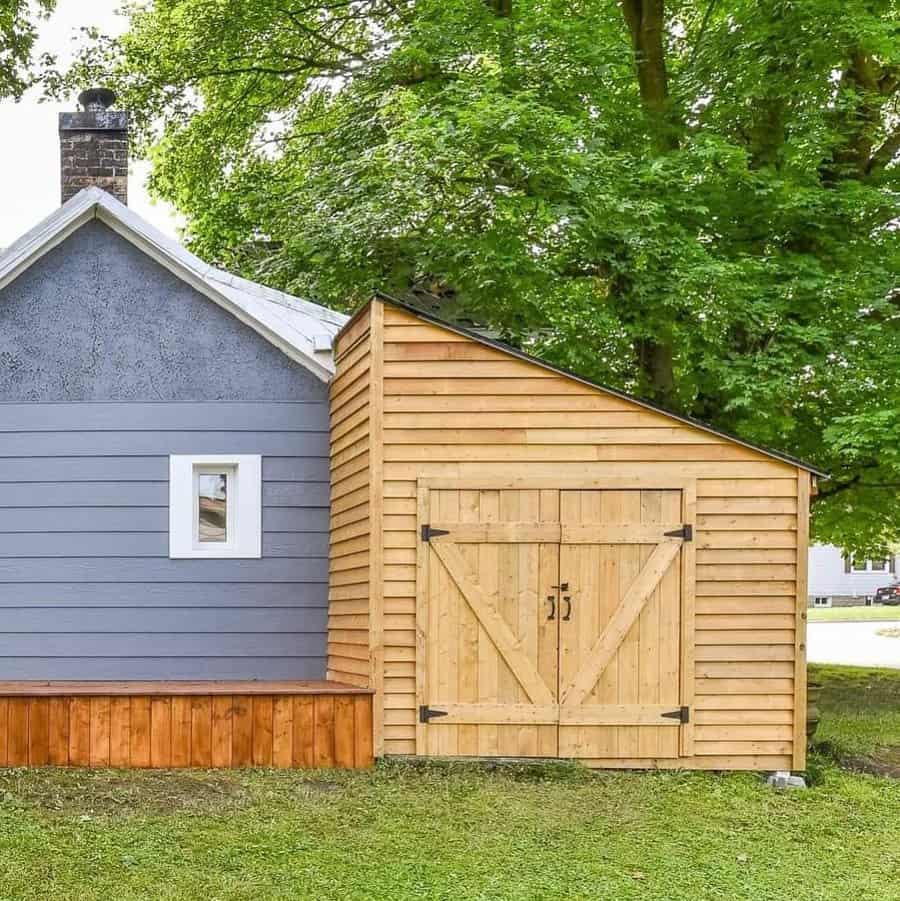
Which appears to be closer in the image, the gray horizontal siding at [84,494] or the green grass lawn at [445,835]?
the green grass lawn at [445,835]

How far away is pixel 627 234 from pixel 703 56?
273 centimetres

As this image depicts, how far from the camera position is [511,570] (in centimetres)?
773

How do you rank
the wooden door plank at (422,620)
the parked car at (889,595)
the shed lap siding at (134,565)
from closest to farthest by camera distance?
the wooden door plank at (422,620) < the shed lap siding at (134,565) < the parked car at (889,595)

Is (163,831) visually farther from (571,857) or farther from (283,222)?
(283,222)

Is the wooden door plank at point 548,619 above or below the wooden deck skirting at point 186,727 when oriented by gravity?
above

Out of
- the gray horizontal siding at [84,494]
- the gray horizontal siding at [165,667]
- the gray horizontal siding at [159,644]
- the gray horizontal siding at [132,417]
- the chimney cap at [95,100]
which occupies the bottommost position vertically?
the gray horizontal siding at [165,667]

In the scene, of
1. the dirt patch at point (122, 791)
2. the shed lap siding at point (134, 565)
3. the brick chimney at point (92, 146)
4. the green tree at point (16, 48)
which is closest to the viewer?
the dirt patch at point (122, 791)

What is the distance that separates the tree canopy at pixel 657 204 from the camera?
35.5 ft

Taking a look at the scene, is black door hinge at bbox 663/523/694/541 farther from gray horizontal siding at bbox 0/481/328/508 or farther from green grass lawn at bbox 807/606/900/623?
green grass lawn at bbox 807/606/900/623

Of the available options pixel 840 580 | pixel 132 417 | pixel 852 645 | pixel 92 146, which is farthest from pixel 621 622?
pixel 840 580

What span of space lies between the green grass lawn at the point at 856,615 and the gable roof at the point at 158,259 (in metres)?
27.8

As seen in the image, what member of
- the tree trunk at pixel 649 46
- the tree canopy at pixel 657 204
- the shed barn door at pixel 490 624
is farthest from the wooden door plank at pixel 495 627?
the tree trunk at pixel 649 46

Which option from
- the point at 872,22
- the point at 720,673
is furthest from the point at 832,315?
the point at 720,673

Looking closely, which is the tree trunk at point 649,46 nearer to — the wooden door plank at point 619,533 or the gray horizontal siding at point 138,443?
the gray horizontal siding at point 138,443
